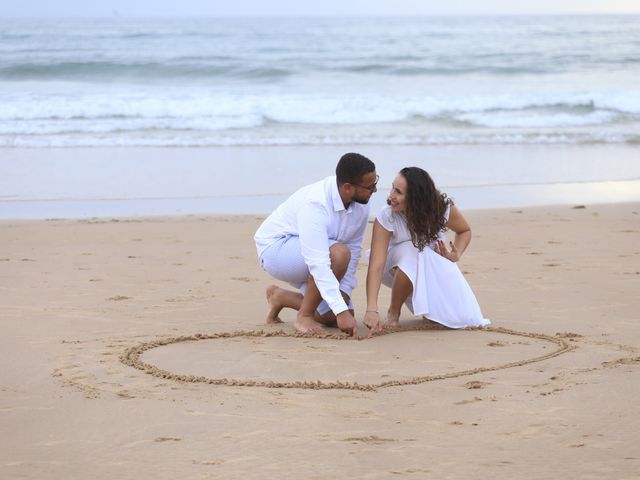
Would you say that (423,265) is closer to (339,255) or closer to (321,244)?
(339,255)

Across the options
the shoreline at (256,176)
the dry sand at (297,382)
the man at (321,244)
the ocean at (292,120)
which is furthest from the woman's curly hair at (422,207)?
the ocean at (292,120)

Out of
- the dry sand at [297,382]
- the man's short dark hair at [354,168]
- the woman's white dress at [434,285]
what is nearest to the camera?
the dry sand at [297,382]

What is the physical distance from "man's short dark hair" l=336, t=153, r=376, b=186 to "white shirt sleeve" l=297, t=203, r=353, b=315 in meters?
0.24

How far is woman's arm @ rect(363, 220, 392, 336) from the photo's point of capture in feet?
16.7

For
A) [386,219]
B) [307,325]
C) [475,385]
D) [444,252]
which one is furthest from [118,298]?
[475,385]

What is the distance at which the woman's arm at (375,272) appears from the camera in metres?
5.08

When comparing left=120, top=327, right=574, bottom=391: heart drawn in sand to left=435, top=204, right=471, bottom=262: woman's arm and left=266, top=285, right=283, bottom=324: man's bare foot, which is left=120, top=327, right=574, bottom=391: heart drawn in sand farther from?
left=435, top=204, right=471, bottom=262: woman's arm

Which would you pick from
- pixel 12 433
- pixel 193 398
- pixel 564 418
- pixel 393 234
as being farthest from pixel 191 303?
pixel 564 418

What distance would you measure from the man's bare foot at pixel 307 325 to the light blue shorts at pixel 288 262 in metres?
0.12

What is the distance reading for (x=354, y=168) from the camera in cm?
488

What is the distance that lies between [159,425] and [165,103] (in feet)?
58.9

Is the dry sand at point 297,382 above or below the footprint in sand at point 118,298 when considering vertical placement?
above

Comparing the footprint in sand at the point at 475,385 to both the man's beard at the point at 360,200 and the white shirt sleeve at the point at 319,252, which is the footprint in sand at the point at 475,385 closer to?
the white shirt sleeve at the point at 319,252

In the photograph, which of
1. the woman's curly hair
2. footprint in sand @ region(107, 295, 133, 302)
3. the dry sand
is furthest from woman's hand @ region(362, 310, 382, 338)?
footprint in sand @ region(107, 295, 133, 302)
